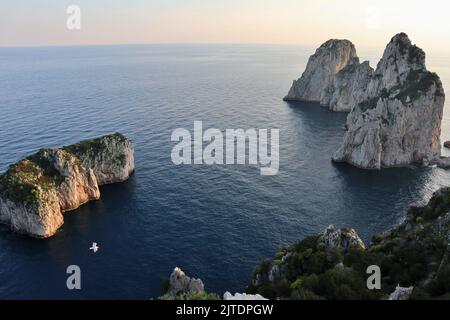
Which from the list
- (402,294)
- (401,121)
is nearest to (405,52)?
(401,121)

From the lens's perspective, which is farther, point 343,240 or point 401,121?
point 401,121

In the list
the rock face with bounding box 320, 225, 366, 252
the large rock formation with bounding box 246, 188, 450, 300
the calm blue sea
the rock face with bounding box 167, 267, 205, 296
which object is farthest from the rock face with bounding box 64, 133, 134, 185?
the rock face with bounding box 320, 225, 366, 252

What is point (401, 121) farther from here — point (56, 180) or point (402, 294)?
point (56, 180)

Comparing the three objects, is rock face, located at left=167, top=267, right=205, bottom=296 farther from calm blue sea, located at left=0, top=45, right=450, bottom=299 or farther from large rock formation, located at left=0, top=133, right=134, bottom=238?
large rock formation, located at left=0, top=133, right=134, bottom=238
